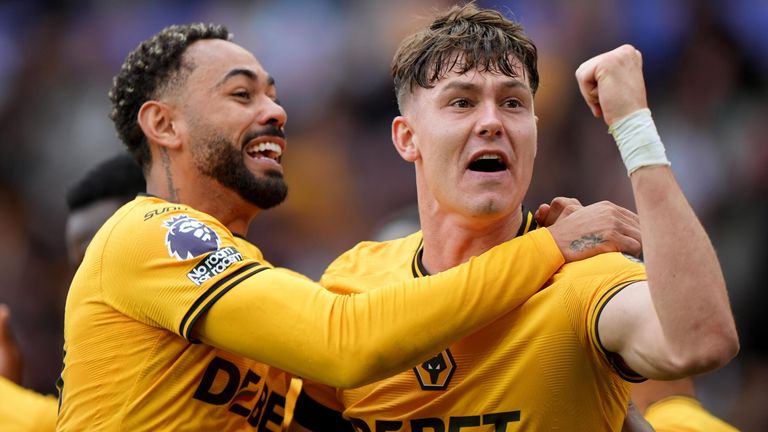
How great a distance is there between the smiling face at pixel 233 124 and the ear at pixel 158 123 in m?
0.07

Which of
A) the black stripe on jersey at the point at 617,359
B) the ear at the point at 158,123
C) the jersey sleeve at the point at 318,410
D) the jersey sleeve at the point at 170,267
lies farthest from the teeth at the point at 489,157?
the ear at the point at 158,123

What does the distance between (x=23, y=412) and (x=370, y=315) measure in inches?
98.8

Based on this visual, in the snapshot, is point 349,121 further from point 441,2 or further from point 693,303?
point 693,303

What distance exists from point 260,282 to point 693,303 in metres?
1.58

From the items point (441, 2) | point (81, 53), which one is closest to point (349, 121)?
point (441, 2)

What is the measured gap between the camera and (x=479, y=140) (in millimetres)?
3793

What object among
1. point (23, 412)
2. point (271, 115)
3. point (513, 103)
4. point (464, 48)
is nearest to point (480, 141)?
point (513, 103)

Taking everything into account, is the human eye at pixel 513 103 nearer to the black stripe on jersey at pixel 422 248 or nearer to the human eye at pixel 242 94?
the black stripe on jersey at pixel 422 248

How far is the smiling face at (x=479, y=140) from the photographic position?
12.4 ft

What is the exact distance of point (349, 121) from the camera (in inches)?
394

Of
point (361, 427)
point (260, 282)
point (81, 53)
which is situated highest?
point (81, 53)

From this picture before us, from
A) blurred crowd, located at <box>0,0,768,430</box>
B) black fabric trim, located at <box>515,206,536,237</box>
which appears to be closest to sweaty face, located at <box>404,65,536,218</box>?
black fabric trim, located at <box>515,206,536,237</box>

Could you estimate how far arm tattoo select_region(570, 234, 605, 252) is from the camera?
3596 millimetres

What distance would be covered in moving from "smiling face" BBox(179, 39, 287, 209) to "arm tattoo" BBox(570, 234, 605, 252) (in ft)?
5.51
